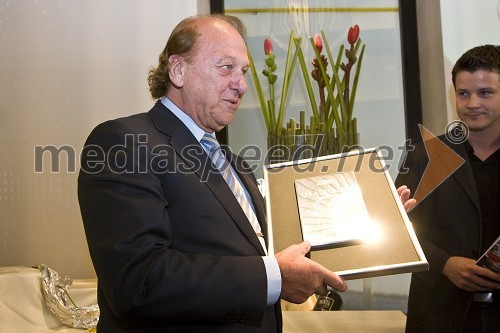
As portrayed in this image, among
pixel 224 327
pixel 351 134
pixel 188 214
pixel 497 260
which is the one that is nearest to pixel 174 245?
pixel 188 214

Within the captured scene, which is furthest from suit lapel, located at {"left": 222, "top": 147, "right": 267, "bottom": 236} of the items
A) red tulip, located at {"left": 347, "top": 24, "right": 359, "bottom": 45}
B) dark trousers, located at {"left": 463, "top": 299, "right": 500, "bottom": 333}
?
red tulip, located at {"left": 347, "top": 24, "right": 359, "bottom": 45}

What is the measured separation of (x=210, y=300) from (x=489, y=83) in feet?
4.34

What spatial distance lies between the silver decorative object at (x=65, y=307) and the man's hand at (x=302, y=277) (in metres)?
1.12

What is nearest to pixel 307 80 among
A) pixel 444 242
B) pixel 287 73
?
pixel 287 73

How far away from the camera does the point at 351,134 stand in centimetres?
249

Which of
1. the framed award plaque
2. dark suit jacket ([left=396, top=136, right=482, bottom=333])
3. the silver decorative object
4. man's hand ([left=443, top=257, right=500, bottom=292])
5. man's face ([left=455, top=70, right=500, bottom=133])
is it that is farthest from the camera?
the silver decorative object

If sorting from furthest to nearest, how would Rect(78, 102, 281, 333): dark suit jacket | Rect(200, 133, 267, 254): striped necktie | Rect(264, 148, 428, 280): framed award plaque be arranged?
Rect(200, 133, 267, 254): striped necktie, Rect(264, 148, 428, 280): framed award plaque, Rect(78, 102, 281, 333): dark suit jacket

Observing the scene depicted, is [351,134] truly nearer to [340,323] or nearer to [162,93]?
[340,323]

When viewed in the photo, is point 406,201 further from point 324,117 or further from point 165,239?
point 324,117

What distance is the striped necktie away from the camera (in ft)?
4.10

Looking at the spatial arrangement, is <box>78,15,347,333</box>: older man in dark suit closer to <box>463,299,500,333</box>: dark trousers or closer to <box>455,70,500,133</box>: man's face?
<box>463,299,500,333</box>: dark trousers

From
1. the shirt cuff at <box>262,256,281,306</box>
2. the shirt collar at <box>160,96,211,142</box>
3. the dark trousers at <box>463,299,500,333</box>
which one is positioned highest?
the shirt collar at <box>160,96,211,142</box>

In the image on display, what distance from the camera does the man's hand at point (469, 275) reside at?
155 centimetres

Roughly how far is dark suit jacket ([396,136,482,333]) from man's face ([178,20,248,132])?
0.77 m
